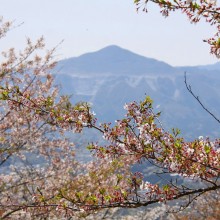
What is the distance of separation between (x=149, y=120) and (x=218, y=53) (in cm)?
110

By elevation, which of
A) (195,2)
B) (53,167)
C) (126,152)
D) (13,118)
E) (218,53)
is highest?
(195,2)

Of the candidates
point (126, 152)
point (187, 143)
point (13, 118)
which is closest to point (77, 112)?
point (126, 152)

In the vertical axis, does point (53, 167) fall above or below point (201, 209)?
above

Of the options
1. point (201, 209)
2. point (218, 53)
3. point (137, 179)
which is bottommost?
point (201, 209)

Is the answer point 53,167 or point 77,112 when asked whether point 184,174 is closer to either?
point 77,112

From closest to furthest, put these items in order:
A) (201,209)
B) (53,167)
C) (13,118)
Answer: (13,118) < (53,167) < (201,209)

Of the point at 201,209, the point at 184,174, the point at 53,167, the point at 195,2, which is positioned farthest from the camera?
the point at 201,209

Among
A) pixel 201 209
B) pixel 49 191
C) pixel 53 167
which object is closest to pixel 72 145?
pixel 53 167

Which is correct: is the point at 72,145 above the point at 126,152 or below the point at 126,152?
below

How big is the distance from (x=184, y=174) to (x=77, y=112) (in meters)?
1.55

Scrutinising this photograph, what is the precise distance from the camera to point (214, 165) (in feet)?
13.6

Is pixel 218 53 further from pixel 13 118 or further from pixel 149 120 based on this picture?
pixel 13 118

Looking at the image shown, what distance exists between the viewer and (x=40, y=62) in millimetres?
17141

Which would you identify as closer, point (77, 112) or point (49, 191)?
point (77, 112)
